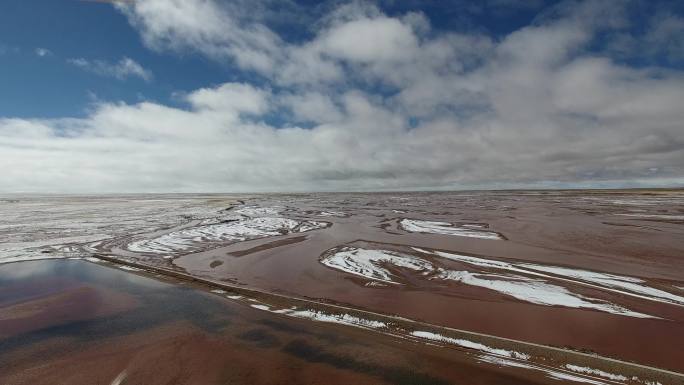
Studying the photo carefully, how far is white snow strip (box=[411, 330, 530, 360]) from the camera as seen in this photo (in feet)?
19.1

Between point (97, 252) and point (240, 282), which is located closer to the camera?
point (240, 282)

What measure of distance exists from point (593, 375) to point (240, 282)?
9264 mm

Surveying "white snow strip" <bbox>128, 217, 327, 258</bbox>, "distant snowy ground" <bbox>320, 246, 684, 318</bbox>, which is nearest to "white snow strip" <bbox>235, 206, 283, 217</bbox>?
"white snow strip" <bbox>128, 217, 327, 258</bbox>

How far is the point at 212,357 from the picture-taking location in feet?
19.2

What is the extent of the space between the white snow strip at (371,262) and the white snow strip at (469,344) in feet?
12.9

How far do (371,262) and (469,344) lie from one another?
692 centimetres

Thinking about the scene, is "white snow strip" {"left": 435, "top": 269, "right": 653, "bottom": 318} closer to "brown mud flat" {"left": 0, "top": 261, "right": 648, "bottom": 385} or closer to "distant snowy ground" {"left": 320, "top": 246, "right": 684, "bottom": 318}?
"distant snowy ground" {"left": 320, "top": 246, "right": 684, "bottom": 318}

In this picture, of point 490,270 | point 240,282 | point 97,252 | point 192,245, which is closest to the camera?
point 240,282

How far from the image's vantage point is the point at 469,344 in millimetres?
6234

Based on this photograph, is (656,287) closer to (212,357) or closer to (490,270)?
(490,270)

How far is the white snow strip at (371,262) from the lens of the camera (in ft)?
38.1

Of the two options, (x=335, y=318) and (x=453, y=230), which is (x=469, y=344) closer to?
(x=335, y=318)

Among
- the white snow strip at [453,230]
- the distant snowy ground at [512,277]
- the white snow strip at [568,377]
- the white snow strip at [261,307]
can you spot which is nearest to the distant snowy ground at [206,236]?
the white snow strip at [453,230]

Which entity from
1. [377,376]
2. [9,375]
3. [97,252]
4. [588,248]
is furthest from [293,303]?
[588,248]
